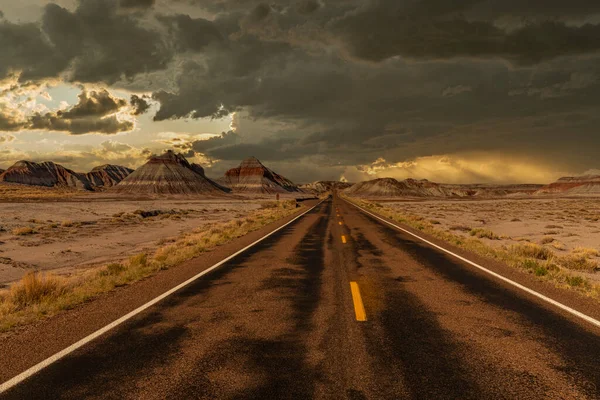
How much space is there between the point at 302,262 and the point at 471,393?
763 centimetres

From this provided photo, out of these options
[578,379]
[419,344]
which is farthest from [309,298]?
[578,379]

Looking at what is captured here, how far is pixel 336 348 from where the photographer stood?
4.68 meters

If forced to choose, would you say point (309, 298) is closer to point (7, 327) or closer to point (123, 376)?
point (123, 376)

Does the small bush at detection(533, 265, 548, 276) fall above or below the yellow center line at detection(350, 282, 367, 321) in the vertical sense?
above

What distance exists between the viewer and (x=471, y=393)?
3.63m

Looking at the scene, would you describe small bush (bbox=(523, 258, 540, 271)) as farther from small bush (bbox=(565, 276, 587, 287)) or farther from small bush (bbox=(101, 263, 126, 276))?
small bush (bbox=(101, 263, 126, 276))

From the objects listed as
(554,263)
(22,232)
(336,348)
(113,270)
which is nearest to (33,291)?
(113,270)

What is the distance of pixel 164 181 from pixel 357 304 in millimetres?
148223

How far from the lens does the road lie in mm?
3740

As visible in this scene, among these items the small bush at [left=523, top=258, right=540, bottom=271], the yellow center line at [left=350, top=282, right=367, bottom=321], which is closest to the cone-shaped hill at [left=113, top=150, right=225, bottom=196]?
the small bush at [left=523, top=258, right=540, bottom=271]

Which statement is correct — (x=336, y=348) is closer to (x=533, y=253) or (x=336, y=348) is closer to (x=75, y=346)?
(x=75, y=346)

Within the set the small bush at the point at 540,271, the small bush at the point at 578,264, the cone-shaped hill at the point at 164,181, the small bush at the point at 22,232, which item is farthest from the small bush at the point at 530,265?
the cone-shaped hill at the point at 164,181

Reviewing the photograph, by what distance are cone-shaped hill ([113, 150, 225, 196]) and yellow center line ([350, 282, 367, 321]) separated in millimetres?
140147

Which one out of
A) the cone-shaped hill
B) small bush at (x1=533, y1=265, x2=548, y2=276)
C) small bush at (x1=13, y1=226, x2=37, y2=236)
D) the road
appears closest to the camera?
the road
